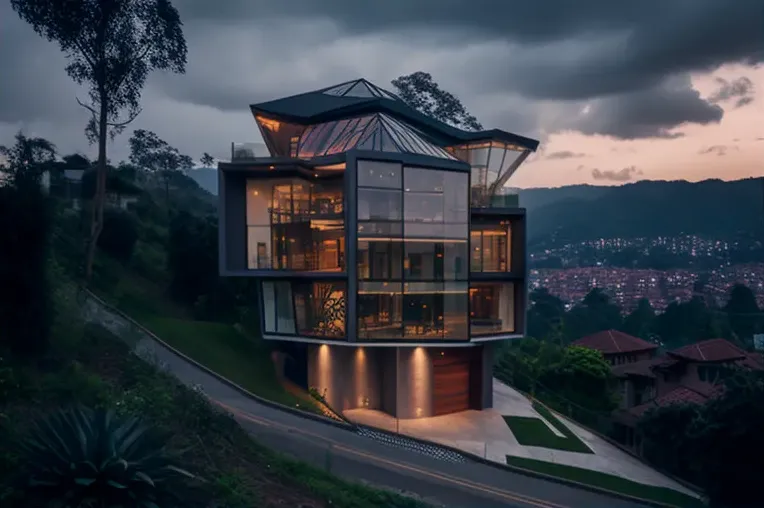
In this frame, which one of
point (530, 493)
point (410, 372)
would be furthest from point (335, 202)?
point (530, 493)

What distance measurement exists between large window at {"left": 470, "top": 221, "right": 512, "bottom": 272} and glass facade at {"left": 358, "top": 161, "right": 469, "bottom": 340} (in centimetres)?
267

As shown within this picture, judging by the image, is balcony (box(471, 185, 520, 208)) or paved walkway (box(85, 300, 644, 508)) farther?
balcony (box(471, 185, 520, 208))

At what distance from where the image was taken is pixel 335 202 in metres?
23.2

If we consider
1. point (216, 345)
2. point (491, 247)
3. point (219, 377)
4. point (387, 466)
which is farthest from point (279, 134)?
point (387, 466)

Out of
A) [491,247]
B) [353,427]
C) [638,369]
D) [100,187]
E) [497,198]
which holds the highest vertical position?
[100,187]

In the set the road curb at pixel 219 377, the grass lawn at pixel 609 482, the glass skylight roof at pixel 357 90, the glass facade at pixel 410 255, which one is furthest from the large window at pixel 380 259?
the glass skylight roof at pixel 357 90

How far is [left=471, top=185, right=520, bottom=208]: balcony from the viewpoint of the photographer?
2686cm

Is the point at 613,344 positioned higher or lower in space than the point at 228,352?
lower

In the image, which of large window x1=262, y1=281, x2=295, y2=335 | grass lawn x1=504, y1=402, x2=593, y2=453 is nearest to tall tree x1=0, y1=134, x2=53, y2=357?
large window x1=262, y1=281, x2=295, y2=335

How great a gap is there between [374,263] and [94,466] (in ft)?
50.4

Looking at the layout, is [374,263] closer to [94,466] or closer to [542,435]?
[542,435]

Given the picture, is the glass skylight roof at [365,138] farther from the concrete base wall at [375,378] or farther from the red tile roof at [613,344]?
the red tile roof at [613,344]

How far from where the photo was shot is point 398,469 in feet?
50.5

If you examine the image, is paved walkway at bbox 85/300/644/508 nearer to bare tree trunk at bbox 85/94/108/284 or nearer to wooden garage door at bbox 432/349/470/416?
bare tree trunk at bbox 85/94/108/284
